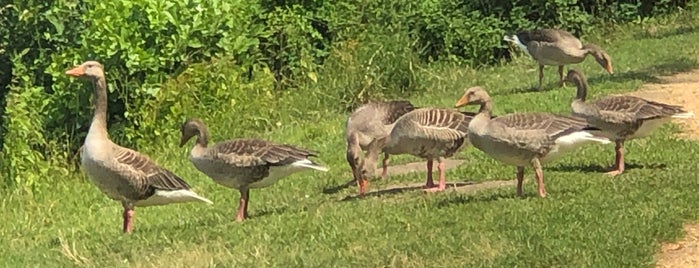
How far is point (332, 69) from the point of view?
1847cm

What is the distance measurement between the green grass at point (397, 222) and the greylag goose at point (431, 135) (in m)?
0.36

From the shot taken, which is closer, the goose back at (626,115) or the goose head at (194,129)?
the goose back at (626,115)

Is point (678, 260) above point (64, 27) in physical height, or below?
above

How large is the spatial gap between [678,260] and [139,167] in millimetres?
4424

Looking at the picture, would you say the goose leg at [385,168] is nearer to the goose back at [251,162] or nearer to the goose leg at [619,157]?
the goose back at [251,162]

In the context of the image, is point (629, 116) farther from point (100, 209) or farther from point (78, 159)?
point (78, 159)

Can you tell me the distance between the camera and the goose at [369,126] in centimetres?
1070

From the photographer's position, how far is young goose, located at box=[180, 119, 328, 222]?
9680 mm

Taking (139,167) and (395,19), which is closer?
(139,167)

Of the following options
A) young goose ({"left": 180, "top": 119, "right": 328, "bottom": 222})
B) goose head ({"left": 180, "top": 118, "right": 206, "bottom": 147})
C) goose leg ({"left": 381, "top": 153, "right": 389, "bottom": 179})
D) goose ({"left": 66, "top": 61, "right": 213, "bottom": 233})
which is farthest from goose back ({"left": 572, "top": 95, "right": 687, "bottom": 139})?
goose ({"left": 66, "top": 61, "right": 213, "bottom": 233})

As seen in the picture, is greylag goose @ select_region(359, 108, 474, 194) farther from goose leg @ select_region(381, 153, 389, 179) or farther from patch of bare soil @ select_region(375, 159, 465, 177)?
patch of bare soil @ select_region(375, 159, 465, 177)

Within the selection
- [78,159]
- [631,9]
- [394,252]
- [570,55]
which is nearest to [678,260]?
[394,252]

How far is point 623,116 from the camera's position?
10.2m

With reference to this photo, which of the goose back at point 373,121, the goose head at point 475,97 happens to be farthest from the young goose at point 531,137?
the goose back at point 373,121
